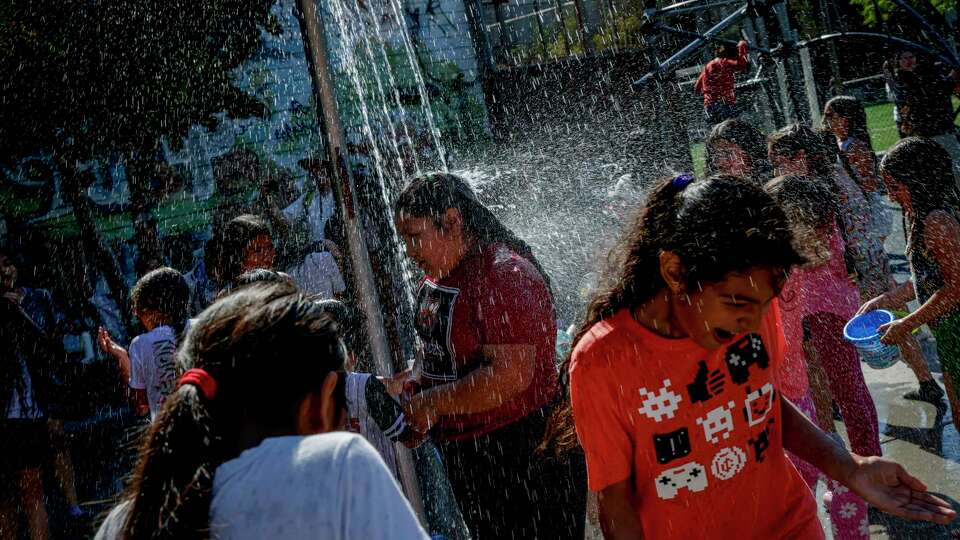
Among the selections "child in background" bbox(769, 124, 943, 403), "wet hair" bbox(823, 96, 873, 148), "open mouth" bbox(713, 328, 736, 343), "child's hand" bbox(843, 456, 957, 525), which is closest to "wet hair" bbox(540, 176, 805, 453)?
"open mouth" bbox(713, 328, 736, 343)

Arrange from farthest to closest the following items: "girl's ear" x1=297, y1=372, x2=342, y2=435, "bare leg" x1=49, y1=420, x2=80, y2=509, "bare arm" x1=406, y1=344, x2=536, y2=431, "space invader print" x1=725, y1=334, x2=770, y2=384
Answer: "bare leg" x1=49, y1=420, x2=80, y2=509 < "bare arm" x1=406, y1=344, x2=536, y2=431 < "space invader print" x1=725, y1=334, x2=770, y2=384 < "girl's ear" x1=297, y1=372, x2=342, y2=435

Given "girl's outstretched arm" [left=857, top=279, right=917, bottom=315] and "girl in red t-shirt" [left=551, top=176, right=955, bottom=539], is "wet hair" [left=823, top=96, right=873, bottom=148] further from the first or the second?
"girl in red t-shirt" [left=551, top=176, right=955, bottom=539]

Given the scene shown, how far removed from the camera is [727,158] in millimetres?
5195

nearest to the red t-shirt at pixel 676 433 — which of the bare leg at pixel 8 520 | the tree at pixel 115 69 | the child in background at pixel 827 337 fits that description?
the child in background at pixel 827 337

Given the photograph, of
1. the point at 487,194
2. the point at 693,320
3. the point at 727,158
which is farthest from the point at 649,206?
the point at 487,194

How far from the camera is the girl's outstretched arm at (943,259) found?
10.6 ft

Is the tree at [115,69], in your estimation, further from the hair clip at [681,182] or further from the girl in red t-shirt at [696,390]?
the girl in red t-shirt at [696,390]

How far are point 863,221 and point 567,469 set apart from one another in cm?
286

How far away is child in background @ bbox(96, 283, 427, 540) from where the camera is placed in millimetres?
1461

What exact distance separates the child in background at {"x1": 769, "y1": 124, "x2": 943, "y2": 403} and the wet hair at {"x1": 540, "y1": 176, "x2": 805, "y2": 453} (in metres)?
2.57

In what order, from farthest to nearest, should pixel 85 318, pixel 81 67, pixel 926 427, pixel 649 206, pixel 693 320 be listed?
pixel 85 318 < pixel 81 67 < pixel 926 427 < pixel 649 206 < pixel 693 320

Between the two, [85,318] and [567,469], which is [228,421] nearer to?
[567,469]

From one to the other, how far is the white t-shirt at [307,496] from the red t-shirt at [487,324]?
4.25 feet

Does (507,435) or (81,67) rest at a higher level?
(81,67)
